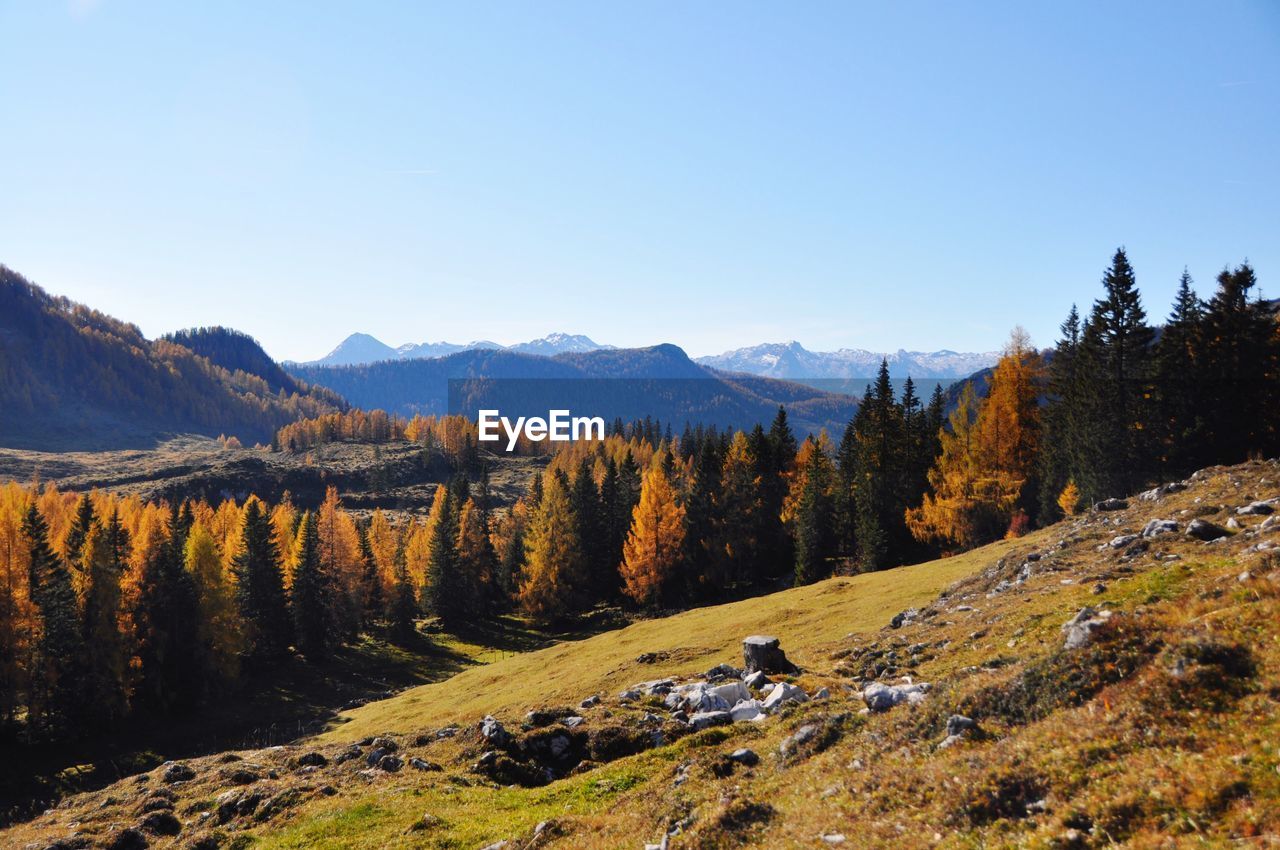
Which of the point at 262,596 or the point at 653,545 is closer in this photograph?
the point at 262,596

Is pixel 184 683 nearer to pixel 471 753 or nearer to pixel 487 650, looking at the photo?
pixel 487 650

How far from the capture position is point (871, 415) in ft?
277

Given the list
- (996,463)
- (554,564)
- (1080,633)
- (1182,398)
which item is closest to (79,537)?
(554,564)

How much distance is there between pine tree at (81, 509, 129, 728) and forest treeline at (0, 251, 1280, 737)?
6.9 inches

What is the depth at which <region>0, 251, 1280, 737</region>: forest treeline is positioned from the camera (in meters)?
54.9

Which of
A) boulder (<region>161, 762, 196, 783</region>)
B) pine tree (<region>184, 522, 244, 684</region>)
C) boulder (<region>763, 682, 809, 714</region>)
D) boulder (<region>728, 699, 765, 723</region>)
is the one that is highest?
boulder (<region>763, 682, 809, 714</region>)

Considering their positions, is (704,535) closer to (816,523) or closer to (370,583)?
(816,523)

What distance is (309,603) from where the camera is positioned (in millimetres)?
87188

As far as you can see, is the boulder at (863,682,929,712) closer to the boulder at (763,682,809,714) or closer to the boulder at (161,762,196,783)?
the boulder at (763,682,809,714)

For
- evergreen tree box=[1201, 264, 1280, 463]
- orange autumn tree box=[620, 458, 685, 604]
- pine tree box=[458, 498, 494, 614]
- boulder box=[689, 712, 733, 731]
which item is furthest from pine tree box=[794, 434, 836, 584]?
boulder box=[689, 712, 733, 731]

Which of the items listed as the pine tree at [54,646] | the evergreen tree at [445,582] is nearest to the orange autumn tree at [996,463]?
the evergreen tree at [445,582]

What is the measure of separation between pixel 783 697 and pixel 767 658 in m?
4.71

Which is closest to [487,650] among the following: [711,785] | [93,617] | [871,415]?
[93,617]

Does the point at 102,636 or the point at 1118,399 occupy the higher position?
the point at 1118,399
